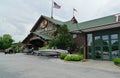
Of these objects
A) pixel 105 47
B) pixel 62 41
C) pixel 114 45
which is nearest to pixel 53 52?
pixel 62 41

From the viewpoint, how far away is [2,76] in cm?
920

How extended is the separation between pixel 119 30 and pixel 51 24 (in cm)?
2000

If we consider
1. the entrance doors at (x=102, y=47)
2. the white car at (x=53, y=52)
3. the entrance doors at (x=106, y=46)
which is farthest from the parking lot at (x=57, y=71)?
the white car at (x=53, y=52)

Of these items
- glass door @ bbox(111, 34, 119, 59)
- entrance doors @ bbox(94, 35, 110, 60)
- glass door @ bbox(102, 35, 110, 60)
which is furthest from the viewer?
entrance doors @ bbox(94, 35, 110, 60)

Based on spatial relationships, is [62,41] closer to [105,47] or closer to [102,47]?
[102,47]

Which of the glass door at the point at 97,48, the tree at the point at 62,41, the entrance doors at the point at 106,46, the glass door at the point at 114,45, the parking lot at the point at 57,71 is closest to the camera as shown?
the parking lot at the point at 57,71

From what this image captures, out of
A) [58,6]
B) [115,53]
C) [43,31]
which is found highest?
[58,6]

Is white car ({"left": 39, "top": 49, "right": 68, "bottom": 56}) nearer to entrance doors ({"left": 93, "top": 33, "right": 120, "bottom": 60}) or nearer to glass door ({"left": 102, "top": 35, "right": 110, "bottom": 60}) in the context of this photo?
entrance doors ({"left": 93, "top": 33, "right": 120, "bottom": 60})

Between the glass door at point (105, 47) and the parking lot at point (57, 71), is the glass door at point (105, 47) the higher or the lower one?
the higher one

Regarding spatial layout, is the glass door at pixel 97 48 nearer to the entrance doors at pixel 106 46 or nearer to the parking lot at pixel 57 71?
the entrance doors at pixel 106 46

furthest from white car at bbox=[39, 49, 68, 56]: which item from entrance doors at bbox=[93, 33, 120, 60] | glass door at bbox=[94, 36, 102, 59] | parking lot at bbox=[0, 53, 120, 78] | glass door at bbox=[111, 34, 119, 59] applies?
parking lot at bbox=[0, 53, 120, 78]

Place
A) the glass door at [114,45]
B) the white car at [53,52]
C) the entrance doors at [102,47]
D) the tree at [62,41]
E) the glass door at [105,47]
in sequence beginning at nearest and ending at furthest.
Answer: the glass door at [114,45] < the glass door at [105,47] < the entrance doors at [102,47] < the white car at [53,52] < the tree at [62,41]

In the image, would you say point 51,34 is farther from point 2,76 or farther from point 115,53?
point 2,76

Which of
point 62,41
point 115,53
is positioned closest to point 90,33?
point 115,53
